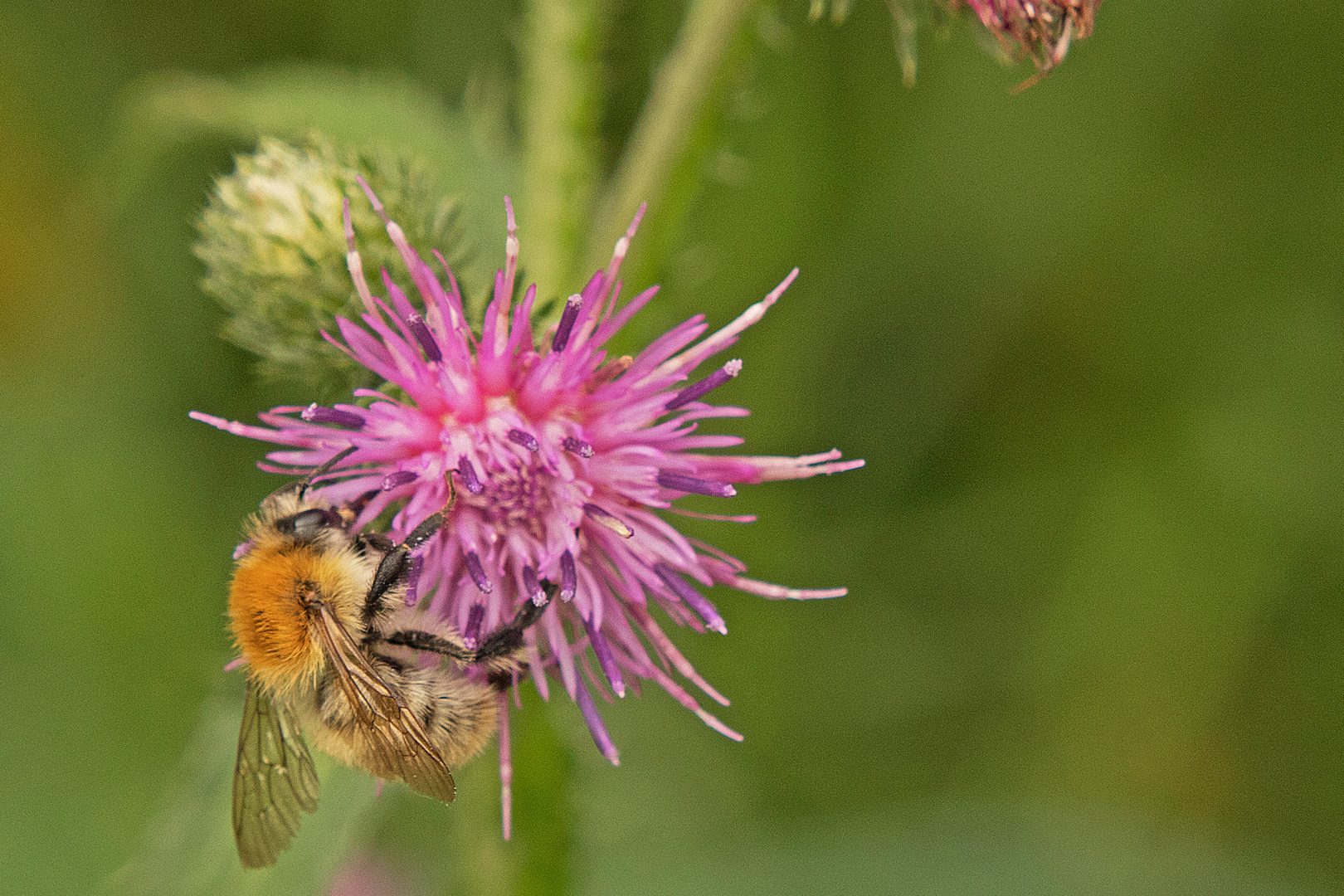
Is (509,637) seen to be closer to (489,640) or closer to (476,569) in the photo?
(489,640)

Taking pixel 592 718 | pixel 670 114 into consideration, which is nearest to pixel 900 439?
pixel 670 114

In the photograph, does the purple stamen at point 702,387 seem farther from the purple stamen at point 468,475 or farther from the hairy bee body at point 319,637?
the hairy bee body at point 319,637

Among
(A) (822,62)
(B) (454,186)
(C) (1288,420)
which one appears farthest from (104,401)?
(C) (1288,420)

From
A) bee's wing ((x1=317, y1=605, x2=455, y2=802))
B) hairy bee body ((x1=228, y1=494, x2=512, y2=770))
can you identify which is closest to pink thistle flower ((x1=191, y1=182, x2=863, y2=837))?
hairy bee body ((x1=228, y1=494, x2=512, y2=770))

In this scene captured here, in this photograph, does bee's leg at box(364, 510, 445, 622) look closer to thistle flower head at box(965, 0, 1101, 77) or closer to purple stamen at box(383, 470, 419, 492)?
purple stamen at box(383, 470, 419, 492)

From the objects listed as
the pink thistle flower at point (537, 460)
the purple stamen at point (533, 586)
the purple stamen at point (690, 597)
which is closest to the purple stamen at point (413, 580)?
the pink thistle flower at point (537, 460)
